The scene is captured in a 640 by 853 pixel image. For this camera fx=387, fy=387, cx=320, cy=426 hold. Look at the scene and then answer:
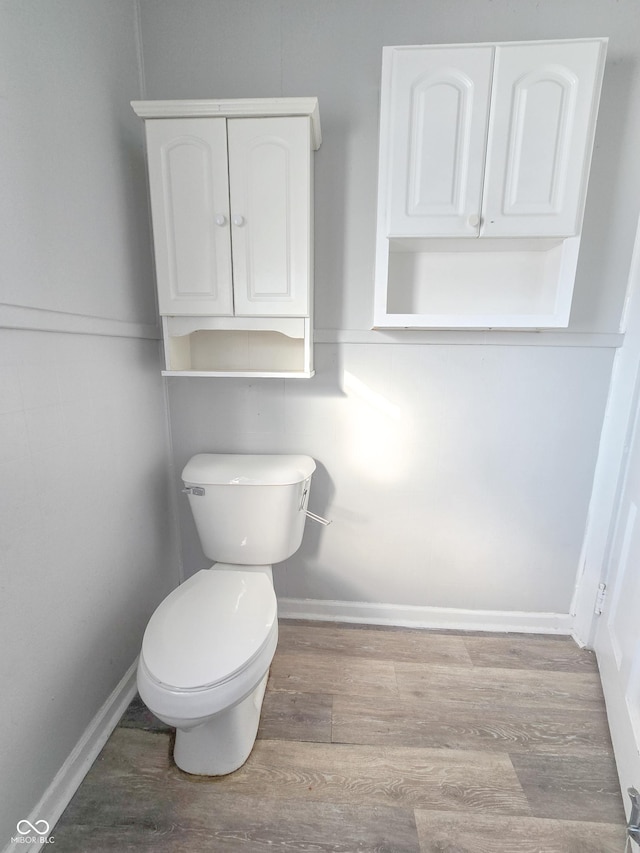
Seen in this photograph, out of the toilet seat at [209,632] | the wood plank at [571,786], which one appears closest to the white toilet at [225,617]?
the toilet seat at [209,632]

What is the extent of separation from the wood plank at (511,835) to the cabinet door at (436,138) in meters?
1.63

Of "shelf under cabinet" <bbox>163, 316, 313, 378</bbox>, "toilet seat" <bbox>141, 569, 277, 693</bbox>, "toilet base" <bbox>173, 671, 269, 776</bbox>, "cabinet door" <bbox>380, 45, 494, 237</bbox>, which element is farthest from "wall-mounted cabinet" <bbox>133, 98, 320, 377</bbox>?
"toilet base" <bbox>173, 671, 269, 776</bbox>

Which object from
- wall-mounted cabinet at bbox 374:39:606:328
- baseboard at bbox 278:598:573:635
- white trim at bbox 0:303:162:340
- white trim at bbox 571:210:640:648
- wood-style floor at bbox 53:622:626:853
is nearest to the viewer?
white trim at bbox 0:303:162:340

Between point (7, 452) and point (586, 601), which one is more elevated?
point (7, 452)

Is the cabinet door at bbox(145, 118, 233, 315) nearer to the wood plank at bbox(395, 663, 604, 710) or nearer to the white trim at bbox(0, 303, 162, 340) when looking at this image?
the white trim at bbox(0, 303, 162, 340)

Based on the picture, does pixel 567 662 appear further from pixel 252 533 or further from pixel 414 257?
pixel 414 257

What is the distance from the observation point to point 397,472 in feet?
5.11

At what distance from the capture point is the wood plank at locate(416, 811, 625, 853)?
0.96 m

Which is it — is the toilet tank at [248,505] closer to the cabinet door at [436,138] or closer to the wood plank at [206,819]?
the wood plank at [206,819]

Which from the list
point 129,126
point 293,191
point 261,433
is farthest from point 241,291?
point 129,126

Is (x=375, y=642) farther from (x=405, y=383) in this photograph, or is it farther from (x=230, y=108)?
(x=230, y=108)

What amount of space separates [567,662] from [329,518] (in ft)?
3.49

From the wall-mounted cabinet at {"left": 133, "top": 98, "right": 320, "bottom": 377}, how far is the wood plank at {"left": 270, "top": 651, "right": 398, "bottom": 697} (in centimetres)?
109

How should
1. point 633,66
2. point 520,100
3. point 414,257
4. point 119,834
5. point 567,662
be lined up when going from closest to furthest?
point 119,834 → point 520,100 → point 633,66 → point 414,257 → point 567,662
